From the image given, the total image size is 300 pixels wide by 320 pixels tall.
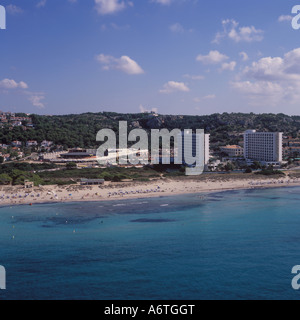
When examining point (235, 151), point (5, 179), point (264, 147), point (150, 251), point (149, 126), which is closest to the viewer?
point (150, 251)

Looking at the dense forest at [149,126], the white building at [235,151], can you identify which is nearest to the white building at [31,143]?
the dense forest at [149,126]

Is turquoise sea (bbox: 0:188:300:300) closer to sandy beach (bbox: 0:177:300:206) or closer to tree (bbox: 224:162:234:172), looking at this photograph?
sandy beach (bbox: 0:177:300:206)

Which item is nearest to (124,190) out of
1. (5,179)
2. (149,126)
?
(5,179)

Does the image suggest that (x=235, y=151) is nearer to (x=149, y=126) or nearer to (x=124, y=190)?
(x=124, y=190)

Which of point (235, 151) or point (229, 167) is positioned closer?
point (229, 167)

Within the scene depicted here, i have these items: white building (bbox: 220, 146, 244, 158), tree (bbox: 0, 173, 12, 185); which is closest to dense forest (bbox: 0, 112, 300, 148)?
white building (bbox: 220, 146, 244, 158)
